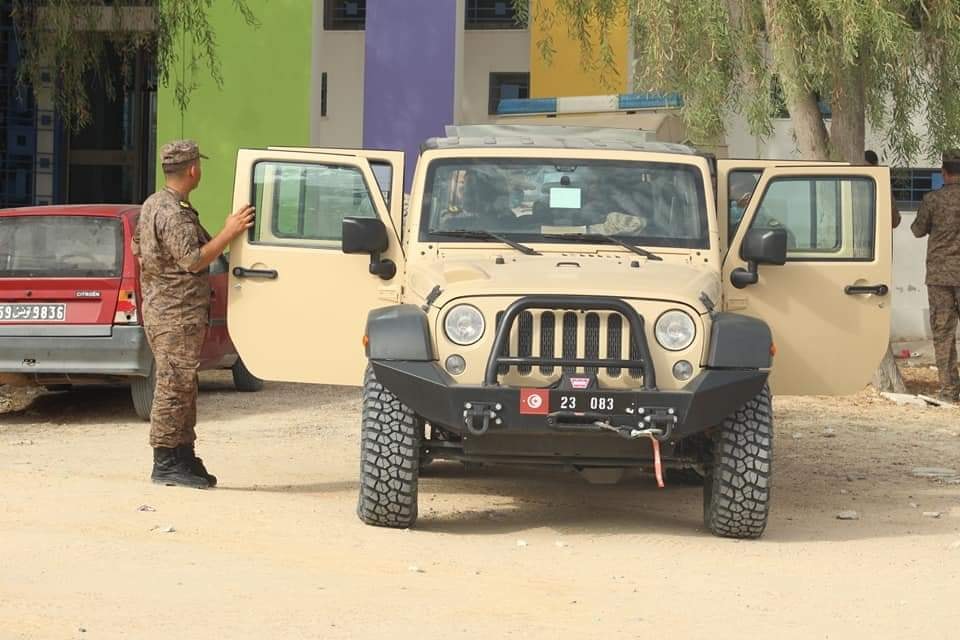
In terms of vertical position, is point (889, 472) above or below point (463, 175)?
below

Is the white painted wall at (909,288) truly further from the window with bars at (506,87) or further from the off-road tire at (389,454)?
the off-road tire at (389,454)

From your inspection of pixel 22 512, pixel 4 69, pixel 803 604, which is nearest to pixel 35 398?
pixel 22 512

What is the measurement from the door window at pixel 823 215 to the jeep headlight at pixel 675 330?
1.44 m

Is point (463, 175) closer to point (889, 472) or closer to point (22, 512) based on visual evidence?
point (22, 512)

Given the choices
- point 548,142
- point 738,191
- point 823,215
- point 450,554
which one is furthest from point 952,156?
point 450,554

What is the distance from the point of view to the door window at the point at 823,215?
896 centimetres

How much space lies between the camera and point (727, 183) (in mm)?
9109

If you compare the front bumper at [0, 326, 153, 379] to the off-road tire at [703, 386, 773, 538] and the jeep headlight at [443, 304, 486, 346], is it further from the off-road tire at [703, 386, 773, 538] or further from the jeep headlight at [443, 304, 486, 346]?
the off-road tire at [703, 386, 773, 538]

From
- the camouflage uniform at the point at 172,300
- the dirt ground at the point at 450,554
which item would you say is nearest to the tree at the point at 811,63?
the dirt ground at the point at 450,554

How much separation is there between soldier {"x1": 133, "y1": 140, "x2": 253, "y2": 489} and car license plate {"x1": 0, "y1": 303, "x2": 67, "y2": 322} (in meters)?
3.04

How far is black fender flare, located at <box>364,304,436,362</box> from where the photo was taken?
25.0 ft

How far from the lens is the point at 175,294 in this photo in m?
8.95

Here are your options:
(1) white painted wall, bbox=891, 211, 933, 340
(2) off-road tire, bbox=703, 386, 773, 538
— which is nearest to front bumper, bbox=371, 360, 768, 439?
(2) off-road tire, bbox=703, 386, 773, 538

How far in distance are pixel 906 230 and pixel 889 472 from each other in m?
11.5
